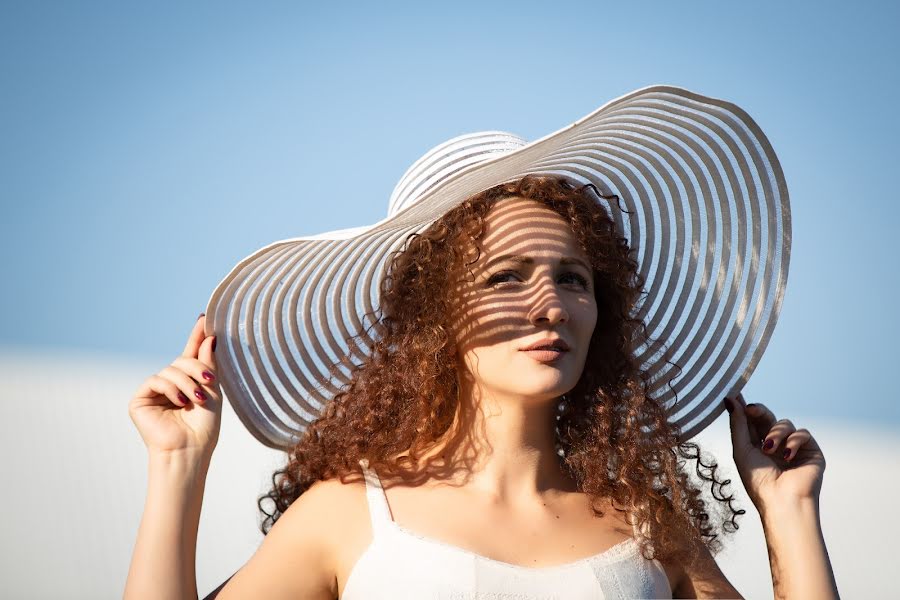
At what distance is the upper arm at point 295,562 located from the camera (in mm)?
2152

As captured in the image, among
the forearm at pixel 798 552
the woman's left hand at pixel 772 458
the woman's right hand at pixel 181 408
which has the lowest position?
the forearm at pixel 798 552

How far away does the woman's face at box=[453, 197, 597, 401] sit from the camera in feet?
7.52

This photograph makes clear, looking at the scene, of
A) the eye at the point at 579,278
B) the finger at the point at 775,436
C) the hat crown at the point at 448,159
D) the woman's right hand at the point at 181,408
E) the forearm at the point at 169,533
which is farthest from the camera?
the finger at the point at 775,436

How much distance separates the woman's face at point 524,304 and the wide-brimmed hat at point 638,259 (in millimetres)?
152

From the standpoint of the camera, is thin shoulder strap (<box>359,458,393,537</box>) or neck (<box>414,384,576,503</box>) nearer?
thin shoulder strap (<box>359,458,393,537</box>)

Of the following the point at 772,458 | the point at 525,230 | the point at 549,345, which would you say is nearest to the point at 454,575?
the point at 549,345

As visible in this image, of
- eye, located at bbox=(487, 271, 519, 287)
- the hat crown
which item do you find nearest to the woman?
eye, located at bbox=(487, 271, 519, 287)

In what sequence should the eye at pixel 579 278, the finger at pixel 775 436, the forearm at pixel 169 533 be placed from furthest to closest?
the finger at pixel 775 436
the eye at pixel 579 278
the forearm at pixel 169 533

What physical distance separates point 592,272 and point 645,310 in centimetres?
27

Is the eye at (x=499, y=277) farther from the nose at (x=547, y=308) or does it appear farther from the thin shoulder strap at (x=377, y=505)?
the thin shoulder strap at (x=377, y=505)

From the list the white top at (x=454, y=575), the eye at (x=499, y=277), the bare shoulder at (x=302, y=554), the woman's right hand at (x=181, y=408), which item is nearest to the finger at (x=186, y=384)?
the woman's right hand at (x=181, y=408)

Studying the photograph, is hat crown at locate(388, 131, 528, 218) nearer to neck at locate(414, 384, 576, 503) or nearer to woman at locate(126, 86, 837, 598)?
woman at locate(126, 86, 837, 598)

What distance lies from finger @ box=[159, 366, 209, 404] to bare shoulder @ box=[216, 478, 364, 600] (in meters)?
0.34

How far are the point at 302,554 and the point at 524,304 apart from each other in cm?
76
